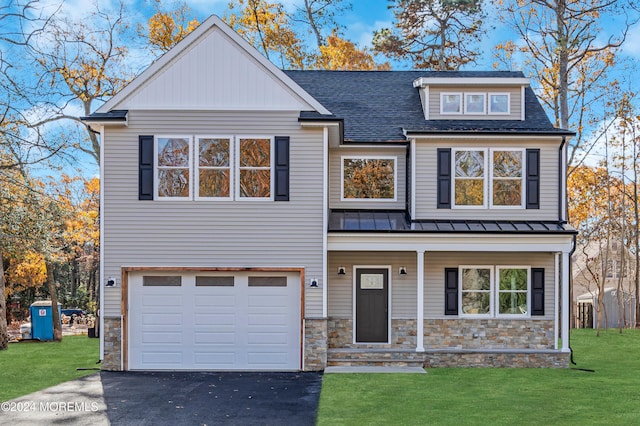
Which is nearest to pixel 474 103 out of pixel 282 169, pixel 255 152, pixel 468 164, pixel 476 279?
pixel 468 164

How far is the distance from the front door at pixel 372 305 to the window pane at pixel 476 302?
1.86 metres

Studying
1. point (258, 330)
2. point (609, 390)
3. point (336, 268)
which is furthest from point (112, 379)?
point (609, 390)

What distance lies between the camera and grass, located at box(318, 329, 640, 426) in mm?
9430

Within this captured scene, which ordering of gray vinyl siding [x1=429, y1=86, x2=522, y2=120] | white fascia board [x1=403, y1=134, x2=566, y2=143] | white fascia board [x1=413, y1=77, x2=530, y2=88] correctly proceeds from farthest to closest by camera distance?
gray vinyl siding [x1=429, y1=86, x2=522, y2=120]
white fascia board [x1=413, y1=77, x2=530, y2=88]
white fascia board [x1=403, y1=134, x2=566, y2=143]

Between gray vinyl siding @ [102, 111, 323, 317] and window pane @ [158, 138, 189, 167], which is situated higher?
window pane @ [158, 138, 189, 167]

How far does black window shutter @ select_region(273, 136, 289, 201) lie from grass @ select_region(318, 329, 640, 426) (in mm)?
3889

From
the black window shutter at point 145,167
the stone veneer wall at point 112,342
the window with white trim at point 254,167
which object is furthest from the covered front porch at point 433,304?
the stone veneer wall at point 112,342

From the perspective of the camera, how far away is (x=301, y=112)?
14.2 metres

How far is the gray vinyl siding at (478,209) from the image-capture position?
51.1ft

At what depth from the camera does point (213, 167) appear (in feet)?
46.6

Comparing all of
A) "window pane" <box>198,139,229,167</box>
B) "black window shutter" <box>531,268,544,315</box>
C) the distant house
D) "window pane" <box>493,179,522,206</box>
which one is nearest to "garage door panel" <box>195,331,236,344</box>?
"window pane" <box>198,139,229,167</box>

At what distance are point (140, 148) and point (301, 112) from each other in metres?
3.53

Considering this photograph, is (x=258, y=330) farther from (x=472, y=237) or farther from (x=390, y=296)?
(x=472, y=237)

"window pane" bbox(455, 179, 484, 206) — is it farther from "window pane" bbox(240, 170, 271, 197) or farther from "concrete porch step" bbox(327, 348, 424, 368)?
"window pane" bbox(240, 170, 271, 197)
